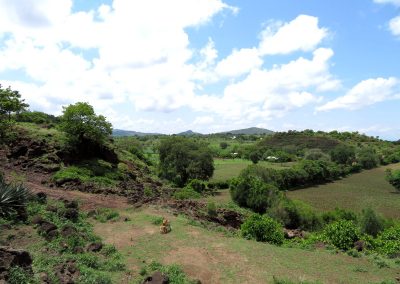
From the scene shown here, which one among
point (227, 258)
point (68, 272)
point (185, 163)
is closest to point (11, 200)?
point (68, 272)

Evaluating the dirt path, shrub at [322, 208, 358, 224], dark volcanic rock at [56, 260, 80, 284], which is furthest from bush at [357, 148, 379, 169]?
dark volcanic rock at [56, 260, 80, 284]

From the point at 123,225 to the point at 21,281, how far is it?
31.5 feet

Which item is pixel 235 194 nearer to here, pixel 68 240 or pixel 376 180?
pixel 68 240

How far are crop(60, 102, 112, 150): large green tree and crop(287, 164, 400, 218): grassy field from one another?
105 ft

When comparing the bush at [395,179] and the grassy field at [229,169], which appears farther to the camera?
the grassy field at [229,169]

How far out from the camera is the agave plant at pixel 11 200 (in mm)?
15684

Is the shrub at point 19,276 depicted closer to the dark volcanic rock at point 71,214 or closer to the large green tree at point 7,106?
the dark volcanic rock at point 71,214

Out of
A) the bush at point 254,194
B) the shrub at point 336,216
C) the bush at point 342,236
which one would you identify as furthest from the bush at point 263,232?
the shrub at point 336,216

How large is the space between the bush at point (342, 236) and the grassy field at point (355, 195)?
109ft

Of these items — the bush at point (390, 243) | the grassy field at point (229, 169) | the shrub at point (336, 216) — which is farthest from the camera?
the grassy field at point (229, 169)

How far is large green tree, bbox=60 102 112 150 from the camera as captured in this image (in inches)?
1336

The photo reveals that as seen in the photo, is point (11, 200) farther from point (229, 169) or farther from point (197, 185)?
point (229, 169)

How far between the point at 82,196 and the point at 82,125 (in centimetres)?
1182

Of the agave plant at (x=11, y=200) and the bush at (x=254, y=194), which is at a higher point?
the agave plant at (x=11, y=200)
